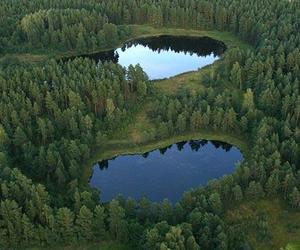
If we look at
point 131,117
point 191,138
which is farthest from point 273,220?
point 131,117

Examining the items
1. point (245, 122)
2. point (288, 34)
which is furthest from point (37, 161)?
point (288, 34)

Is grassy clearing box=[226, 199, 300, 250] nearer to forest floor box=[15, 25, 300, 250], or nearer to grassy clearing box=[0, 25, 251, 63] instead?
forest floor box=[15, 25, 300, 250]

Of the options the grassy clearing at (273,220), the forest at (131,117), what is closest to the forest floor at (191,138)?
the grassy clearing at (273,220)

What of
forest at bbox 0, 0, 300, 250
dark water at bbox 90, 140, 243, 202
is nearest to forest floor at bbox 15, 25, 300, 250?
forest at bbox 0, 0, 300, 250

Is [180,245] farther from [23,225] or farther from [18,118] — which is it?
[18,118]

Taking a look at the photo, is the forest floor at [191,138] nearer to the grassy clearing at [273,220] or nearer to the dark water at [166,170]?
the grassy clearing at [273,220]

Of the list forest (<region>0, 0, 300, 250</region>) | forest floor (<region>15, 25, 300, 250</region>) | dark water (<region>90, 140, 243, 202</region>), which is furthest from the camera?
dark water (<region>90, 140, 243, 202</region>)

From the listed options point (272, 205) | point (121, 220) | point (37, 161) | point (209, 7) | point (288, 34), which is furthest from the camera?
point (209, 7)
